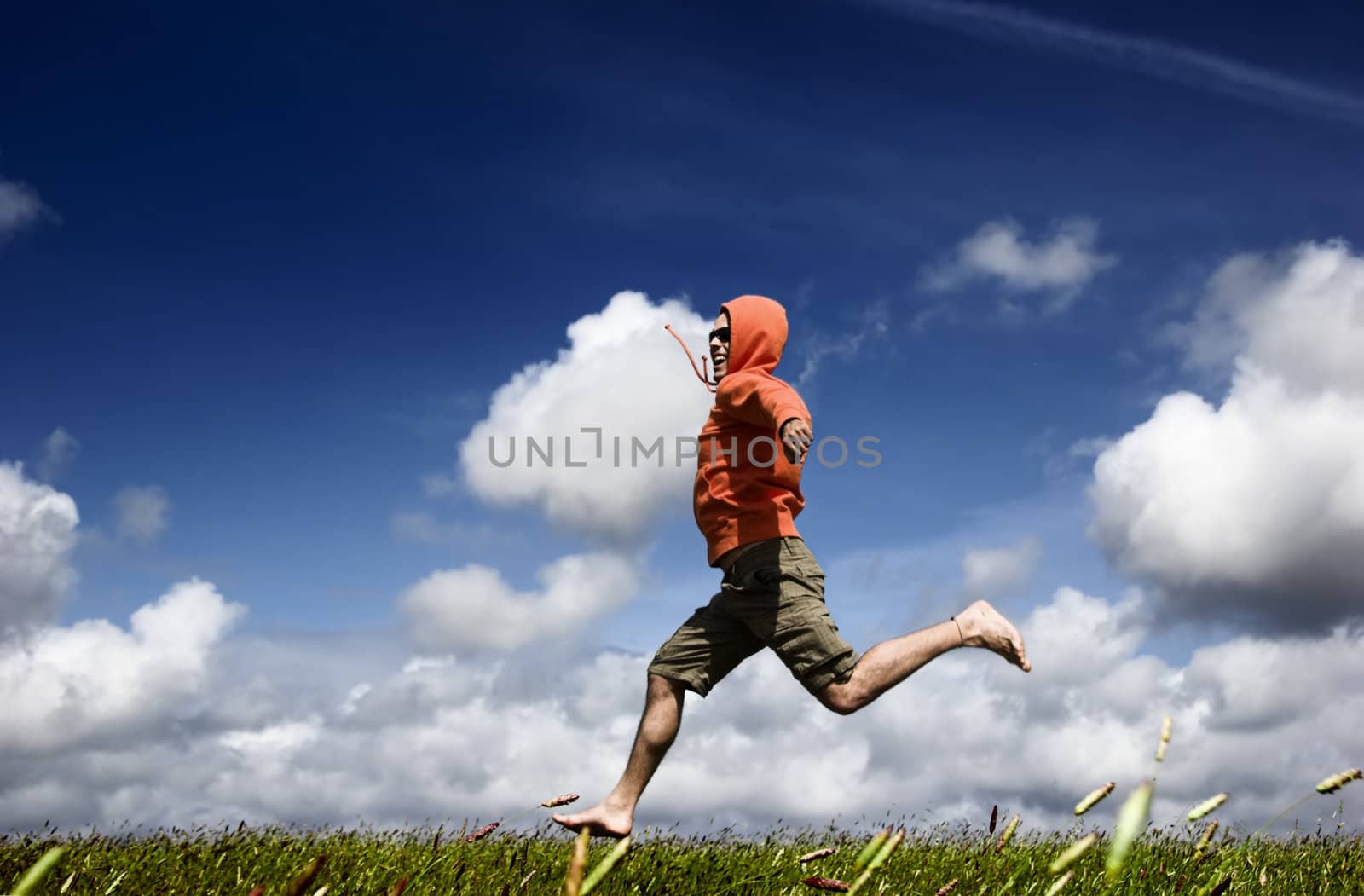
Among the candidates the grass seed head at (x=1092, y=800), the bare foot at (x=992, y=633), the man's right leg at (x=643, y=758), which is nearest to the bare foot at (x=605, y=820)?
the man's right leg at (x=643, y=758)

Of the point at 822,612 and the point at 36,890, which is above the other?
the point at 822,612

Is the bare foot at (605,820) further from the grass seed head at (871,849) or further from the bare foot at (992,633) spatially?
→ the grass seed head at (871,849)

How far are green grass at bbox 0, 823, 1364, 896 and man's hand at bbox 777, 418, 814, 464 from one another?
1.78 m

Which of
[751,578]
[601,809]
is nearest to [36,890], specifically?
[601,809]

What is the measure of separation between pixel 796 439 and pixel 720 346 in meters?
1.57

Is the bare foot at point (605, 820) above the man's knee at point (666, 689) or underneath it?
underneath

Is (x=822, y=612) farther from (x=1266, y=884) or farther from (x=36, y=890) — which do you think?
(x=36, y=890)

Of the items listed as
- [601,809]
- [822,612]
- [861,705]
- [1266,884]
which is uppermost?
[822,612]

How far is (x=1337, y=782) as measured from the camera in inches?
83.7

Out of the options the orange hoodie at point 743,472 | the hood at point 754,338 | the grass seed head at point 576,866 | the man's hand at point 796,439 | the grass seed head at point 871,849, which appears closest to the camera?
the grass seed head at point 576,866

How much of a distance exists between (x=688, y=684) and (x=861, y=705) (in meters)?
0.89

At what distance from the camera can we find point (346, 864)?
5586 millimetres

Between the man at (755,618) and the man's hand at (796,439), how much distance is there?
266 mm

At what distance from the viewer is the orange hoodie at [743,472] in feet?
17.2
